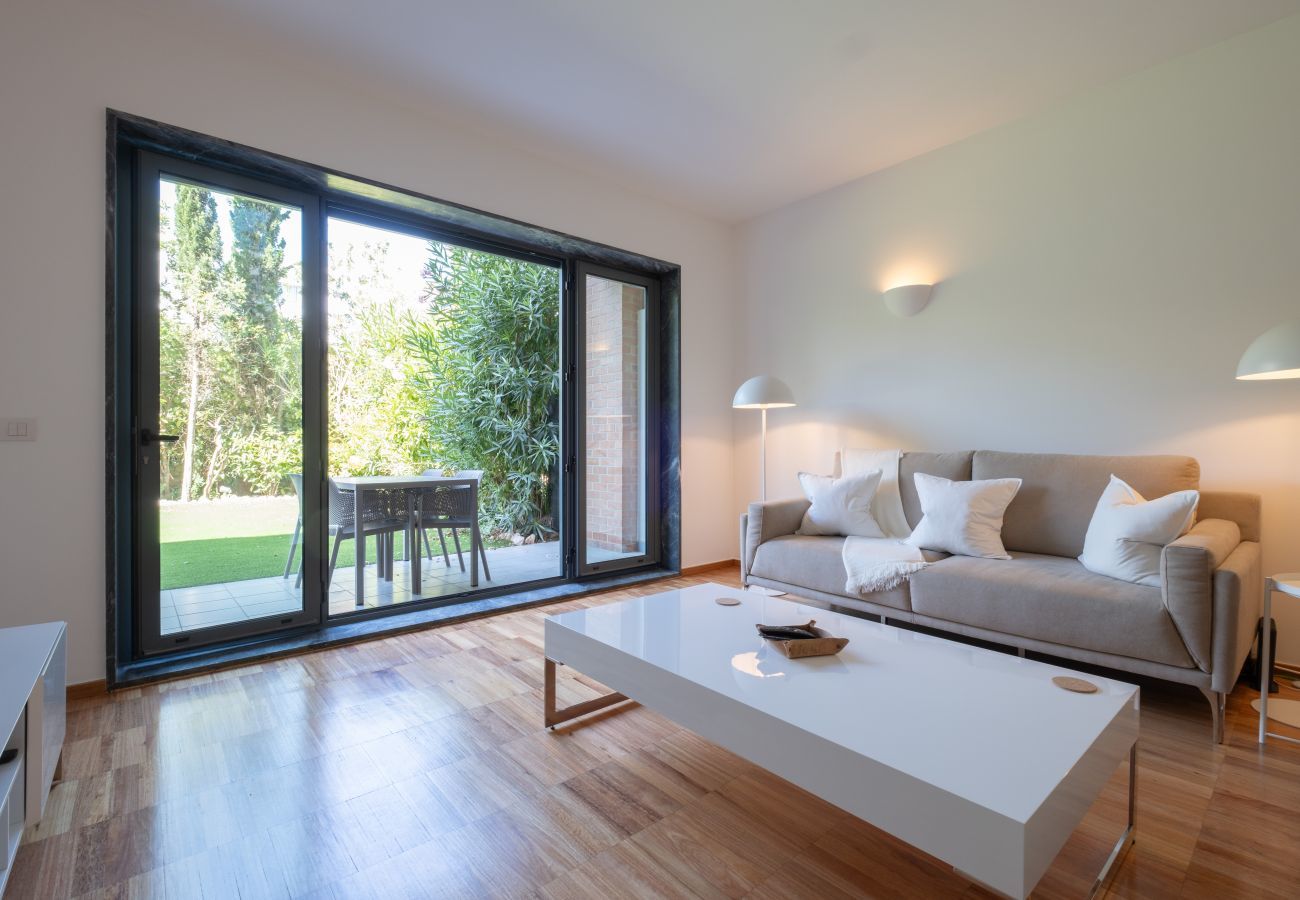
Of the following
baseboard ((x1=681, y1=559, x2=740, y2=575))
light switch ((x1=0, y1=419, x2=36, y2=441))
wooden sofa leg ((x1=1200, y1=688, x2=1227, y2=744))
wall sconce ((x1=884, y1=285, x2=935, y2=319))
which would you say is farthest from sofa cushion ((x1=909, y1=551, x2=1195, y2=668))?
light switch ((x1=0, y1=419, x2=36, y2=441))

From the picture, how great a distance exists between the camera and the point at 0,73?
2213 millimetres

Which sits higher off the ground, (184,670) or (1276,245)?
(1276,245)

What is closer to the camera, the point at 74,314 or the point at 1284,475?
the point at 74,314

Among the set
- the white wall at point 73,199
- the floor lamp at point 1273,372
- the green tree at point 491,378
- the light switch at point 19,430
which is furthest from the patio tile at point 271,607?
the floor lamp at point 1273,372

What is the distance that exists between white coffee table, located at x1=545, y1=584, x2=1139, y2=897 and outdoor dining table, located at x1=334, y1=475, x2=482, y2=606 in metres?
1.92

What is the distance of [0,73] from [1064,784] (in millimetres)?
3833

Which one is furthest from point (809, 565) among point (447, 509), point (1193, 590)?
point (447, 509)

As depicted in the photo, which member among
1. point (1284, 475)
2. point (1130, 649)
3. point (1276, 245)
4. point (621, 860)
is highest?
point (1276, 245)

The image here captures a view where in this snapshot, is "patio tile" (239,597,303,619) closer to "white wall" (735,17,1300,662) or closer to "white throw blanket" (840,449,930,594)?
"white throw blanket" (840,449,930,594)

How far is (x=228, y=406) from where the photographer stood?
285 centimetres

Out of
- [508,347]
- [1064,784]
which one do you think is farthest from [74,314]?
[1064,784]

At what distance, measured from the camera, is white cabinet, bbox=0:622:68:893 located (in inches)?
50.3

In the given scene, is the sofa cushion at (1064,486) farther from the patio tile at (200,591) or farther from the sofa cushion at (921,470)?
the patio tile at (200,591)

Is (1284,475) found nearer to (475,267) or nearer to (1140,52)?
(1140,52)
